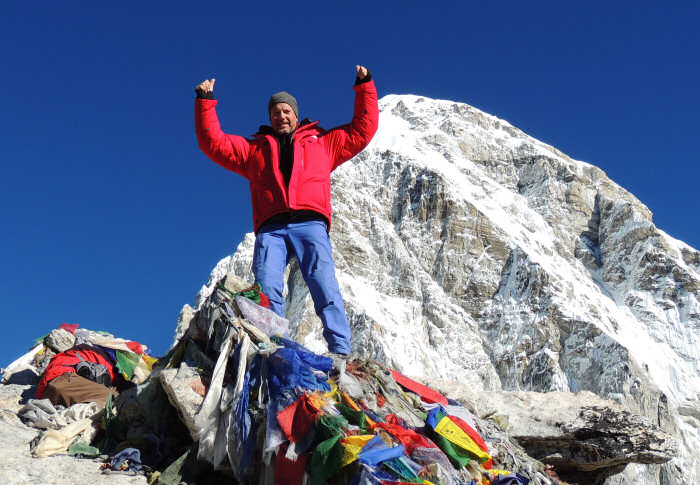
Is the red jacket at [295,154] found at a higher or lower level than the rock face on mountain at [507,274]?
lower

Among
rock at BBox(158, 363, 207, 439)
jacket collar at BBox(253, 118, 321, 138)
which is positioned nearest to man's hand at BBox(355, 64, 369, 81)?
jacket collar at BBox(253, 118, 321, 138)

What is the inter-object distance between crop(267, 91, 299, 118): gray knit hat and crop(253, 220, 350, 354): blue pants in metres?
1.06

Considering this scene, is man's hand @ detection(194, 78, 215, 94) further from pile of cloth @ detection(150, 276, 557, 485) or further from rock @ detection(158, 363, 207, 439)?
rock @ detection(158, 363, 207, 439)

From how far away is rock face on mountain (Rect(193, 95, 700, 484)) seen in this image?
274 ft

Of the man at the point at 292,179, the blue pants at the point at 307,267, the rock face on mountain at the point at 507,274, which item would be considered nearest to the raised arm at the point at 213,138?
the man at the point at 292,179

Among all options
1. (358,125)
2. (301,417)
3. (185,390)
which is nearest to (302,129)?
(358,125)

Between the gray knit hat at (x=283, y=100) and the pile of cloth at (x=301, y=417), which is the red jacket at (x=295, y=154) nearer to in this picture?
the gray knit hat at (x=283, y=100)

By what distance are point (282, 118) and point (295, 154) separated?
1.34 feet

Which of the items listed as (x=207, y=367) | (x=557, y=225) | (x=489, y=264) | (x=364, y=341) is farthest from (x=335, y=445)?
(x=557, y=225)

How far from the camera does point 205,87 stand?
6.11 meters

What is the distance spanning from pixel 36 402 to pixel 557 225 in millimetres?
112760

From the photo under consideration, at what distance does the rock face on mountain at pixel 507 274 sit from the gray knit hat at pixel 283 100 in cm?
6690

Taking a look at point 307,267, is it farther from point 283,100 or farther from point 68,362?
point 68,362

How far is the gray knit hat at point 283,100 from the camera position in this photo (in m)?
6.12
